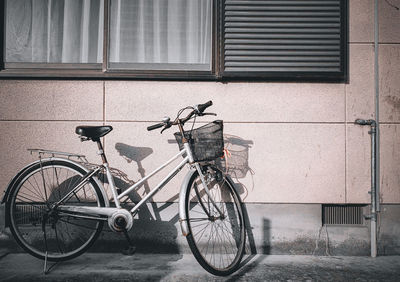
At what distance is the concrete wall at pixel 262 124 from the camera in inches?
142

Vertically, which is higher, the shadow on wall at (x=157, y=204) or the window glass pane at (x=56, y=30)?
the window glass pane at (x=56, y=30)

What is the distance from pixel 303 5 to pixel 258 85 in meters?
1.13

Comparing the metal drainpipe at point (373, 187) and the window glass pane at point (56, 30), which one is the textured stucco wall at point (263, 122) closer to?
the metal drainpipe at point (373, 187)

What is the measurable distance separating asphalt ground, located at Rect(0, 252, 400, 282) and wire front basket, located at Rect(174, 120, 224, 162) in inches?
48.2

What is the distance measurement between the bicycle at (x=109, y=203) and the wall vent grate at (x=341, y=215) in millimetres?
1128

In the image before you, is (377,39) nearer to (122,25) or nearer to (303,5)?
(303,5)

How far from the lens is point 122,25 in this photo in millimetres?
3754

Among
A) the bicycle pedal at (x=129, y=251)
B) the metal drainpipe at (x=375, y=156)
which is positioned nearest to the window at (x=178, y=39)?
the metal drainpipe at (x=375, y=156)

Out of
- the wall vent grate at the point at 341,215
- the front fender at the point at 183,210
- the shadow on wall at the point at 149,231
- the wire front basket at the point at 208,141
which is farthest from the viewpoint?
the wall vent grate at the point at 341,215

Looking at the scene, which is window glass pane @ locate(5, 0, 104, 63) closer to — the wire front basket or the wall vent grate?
the wire front basket

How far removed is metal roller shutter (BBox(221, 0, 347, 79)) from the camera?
3631mm

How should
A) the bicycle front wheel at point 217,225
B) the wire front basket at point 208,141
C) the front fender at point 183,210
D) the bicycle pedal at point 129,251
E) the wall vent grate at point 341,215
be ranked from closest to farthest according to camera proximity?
the front fender at point 183,210
the wire front basket at point 208,141
the bicycle pedal at point 129,251
the bicycle front wheel at point 217,225
the wall vent grate at point 341,215

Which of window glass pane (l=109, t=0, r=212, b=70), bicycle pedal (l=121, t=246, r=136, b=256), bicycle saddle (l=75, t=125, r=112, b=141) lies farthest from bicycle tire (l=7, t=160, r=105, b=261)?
window glass pane (l=109, t=0, r=212, b=70)

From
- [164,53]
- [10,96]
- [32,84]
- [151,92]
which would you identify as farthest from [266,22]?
[10,96]
